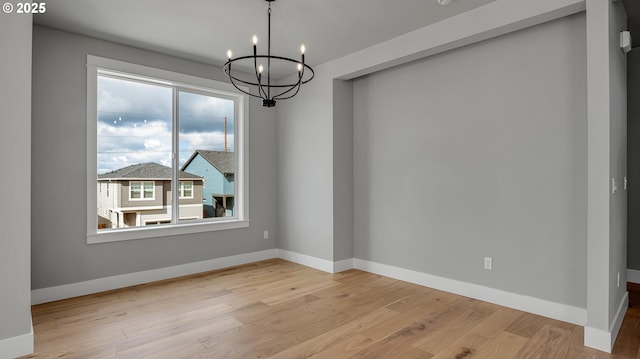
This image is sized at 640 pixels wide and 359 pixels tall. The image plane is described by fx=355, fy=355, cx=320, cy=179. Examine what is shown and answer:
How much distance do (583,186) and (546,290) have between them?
3.06 ft

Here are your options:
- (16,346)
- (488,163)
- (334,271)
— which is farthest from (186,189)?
(488,163)

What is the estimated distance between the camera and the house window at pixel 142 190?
416 cm

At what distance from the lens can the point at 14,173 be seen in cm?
237

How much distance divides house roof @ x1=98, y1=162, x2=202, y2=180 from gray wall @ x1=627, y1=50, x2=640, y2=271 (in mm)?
5301

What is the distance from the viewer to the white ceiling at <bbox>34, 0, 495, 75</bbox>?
307 cm

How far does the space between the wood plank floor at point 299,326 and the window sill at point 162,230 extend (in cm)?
57

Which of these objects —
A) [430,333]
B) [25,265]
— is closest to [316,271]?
[430,333]

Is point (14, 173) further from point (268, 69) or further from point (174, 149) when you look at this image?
point (174, 149)

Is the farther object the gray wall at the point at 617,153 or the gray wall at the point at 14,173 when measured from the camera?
the gray wall at the point at 617,153

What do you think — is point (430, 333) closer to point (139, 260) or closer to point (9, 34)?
point (139, 260)


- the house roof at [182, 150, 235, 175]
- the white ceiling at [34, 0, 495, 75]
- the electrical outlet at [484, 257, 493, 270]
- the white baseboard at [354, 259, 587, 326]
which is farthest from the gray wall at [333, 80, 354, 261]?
the electrical outlet at [484, 257, 493, 270]

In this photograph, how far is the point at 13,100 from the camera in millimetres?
2371

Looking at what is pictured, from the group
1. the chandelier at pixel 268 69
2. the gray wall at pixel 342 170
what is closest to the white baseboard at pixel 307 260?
the gray wall at pixel 342 170

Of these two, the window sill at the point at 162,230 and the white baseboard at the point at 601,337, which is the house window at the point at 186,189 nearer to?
the window sill at the point at 162,230
